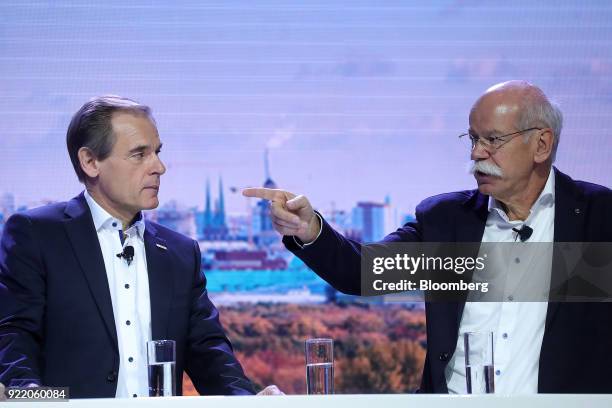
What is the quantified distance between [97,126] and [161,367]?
3.52ft

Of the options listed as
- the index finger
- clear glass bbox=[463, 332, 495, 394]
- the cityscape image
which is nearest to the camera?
clear glass bbox=[463, 332, 495, 394]

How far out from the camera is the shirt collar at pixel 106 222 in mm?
3199

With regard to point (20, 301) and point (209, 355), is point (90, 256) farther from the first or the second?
point (209, 355)

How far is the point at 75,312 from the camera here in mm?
3051

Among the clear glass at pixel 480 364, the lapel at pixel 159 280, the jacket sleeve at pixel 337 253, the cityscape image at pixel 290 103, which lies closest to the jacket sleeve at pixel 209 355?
the lapel at pixel 159 280

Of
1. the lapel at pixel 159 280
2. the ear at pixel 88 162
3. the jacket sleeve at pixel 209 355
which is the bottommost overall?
the jacket sleeve at pixel 209 355

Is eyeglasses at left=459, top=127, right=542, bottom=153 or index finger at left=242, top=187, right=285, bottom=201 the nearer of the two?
index finger at left=242, top=187, right=285, bottom=201

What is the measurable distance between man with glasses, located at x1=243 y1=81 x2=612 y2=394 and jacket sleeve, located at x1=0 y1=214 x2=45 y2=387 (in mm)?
748

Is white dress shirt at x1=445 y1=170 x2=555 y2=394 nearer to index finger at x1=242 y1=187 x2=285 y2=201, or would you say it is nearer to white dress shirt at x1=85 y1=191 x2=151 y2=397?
index finger at x1=242 y1=187 x2=285 y2=201

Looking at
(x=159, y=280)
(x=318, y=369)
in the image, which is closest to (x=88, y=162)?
(x=159, y=280)

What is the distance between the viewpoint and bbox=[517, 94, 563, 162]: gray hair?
3328 mm

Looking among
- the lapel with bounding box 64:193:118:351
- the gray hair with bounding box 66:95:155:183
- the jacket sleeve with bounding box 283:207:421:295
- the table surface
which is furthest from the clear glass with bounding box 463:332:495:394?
the gray hair with bounding box 66:95:155:183

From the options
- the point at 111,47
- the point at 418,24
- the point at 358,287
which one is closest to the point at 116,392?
the point at 358,287

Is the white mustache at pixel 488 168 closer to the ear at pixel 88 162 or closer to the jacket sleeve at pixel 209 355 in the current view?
the jacket sleeve at pixel 209 355
